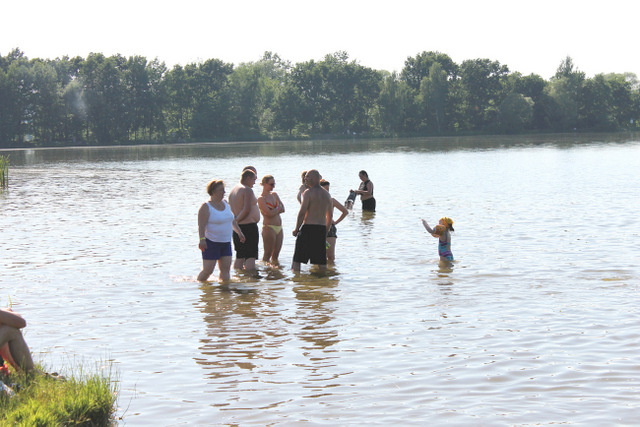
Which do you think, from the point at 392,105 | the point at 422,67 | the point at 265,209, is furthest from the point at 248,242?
the point at 422,67

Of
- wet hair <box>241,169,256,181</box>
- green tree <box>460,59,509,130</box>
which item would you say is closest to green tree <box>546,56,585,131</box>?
green tree <box>460,59,509,130</box>

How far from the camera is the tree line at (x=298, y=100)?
12012 centimetres

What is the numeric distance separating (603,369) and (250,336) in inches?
152

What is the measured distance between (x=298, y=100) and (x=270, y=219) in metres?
123

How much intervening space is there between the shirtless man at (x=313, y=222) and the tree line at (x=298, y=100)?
112 m

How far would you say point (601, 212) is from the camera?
21.2 meters

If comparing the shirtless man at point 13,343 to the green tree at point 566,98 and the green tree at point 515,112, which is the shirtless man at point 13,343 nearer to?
the green tree at point 515,112

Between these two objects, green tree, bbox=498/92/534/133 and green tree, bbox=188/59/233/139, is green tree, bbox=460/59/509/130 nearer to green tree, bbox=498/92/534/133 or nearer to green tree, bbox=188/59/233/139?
green tree, bbox=498/92/534/133

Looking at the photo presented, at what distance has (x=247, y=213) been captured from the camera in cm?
1241

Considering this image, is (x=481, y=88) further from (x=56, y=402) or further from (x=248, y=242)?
(x=56, y=402)

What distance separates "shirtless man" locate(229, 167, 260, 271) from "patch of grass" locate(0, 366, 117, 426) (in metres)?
6.42

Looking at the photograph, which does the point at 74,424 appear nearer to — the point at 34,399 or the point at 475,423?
the point at 34,399

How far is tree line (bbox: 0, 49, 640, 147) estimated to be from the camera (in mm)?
120125

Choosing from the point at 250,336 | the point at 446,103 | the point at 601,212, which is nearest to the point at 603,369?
the point at 250,336
